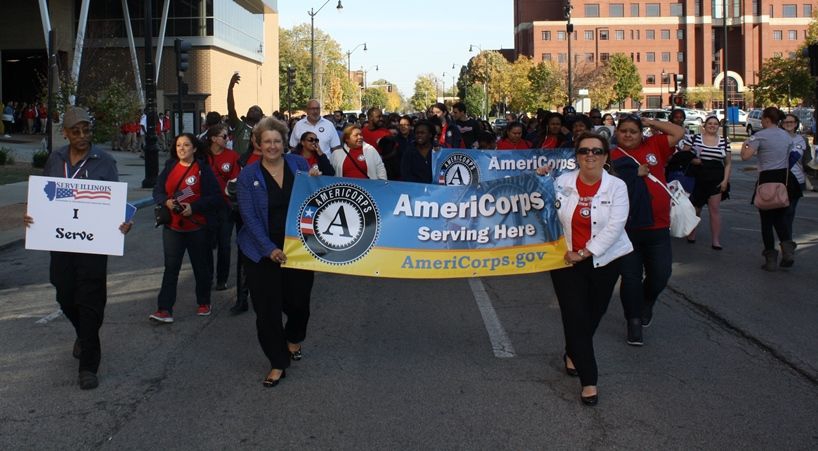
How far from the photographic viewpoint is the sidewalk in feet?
47.8

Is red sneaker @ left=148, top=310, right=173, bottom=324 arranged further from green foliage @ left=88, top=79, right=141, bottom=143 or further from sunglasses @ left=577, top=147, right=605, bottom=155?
green foliage @ left=88, top=79, right=141, bottom=143

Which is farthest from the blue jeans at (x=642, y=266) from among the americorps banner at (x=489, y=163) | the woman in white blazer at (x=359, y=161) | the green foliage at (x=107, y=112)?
the green foliage at (x=107, y=112)

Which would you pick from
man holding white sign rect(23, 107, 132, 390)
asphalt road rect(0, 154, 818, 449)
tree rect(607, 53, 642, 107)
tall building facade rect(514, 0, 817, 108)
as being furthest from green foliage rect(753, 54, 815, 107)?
tall building facade rect(514, 0, 817, 108)

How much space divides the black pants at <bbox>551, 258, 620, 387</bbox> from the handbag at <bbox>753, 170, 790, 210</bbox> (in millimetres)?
5426

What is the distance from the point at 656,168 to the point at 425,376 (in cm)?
268

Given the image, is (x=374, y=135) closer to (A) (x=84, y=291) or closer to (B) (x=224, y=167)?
(B) (x=224, y=167)

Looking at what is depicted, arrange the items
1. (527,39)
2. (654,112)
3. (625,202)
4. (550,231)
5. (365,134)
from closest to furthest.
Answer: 1. (625,202)
2. (550,231)
3. (365,134)
4. (654,112)
5. (527,39)

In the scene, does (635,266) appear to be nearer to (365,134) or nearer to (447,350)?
(447,350)

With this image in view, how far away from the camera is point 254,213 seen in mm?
5926

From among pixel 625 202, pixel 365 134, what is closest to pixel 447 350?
pixel 625 202

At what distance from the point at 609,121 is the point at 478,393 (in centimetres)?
1476

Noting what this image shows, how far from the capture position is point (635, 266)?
716 cm

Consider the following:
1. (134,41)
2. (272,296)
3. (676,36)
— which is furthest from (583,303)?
(676,36)

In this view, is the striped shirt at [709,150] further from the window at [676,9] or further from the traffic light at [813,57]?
the window at [676,9]
